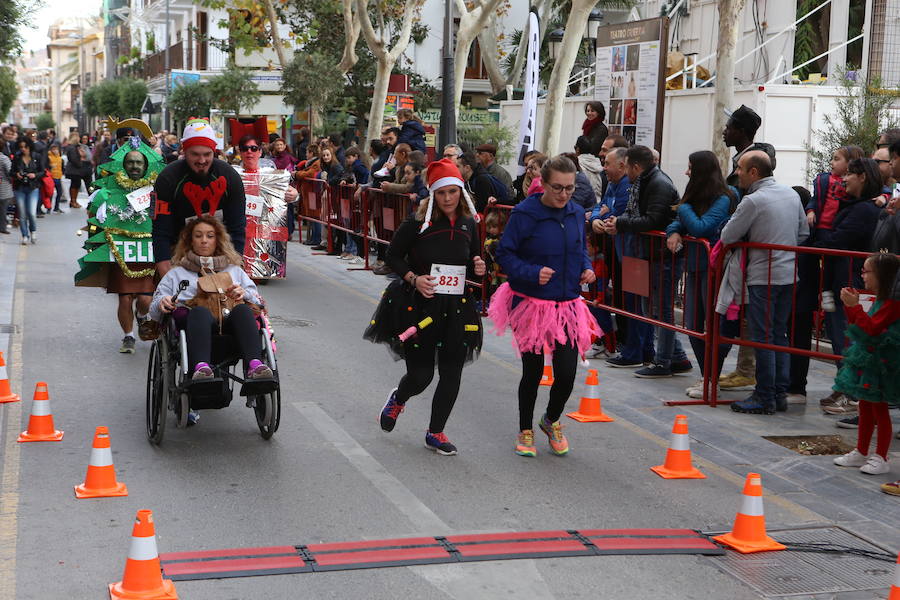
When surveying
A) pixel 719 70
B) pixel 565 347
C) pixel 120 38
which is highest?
pixel 120 38

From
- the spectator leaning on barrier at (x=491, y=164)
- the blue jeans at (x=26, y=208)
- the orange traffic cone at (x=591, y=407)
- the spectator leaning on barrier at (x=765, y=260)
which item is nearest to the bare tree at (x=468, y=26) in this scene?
the blue jeans at (x=26, y=208)

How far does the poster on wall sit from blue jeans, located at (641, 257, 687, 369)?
5.43 m

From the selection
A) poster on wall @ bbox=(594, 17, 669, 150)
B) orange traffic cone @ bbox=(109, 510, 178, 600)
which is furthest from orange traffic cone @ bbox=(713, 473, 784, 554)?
poster on wall @ bbox=(594, 17, 669, 150)

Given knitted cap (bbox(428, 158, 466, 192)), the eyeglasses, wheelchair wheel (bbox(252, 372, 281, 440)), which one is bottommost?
wheelchair wheel (bbox(252, 372, 281, 440))

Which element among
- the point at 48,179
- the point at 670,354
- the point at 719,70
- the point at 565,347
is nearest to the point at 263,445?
the point at 565,347

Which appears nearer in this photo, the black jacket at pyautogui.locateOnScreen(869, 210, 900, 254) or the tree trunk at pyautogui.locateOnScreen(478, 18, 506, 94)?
the black jacket at pyautogui.locateOnScreen(869, 210, 900, 254)

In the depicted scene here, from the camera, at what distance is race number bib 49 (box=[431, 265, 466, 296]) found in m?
7.16

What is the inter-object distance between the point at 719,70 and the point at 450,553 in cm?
1128

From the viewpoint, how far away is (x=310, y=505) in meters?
6.09

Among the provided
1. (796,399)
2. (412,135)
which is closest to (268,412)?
(796,399)

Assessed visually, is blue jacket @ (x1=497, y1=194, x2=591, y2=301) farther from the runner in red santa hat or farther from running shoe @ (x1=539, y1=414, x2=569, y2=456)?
running shoe @ (x1=539, y1=414, x2=569, y2=456)

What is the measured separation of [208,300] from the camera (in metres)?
7.22

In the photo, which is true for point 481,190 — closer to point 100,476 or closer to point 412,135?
point 412,135

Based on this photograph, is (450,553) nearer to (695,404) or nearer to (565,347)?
(565,347)
